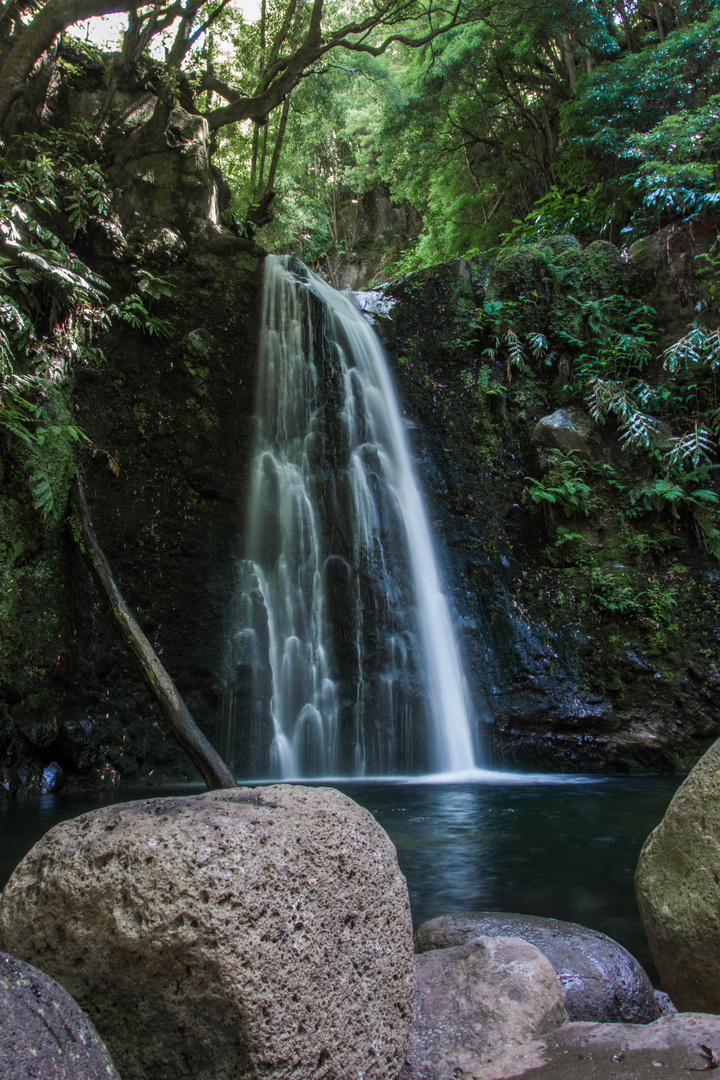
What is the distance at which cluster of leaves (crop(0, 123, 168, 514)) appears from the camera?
7.30 metres

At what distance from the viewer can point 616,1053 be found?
1815 mm

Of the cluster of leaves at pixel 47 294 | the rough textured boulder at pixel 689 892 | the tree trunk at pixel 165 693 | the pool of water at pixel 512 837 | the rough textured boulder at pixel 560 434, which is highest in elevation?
the cluster of leaves at pixel 47 294

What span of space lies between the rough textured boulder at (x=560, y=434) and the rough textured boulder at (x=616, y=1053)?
9.09 metres

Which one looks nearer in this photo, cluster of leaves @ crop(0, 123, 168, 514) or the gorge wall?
cluster of leaves @ crop(0, 123, 168, 514)

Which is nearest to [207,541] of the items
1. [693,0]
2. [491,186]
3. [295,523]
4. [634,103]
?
[295,523]

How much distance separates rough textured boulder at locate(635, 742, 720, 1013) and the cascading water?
575 cm

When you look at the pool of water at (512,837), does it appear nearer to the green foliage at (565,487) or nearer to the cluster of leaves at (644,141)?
the green foliage at (565,487)

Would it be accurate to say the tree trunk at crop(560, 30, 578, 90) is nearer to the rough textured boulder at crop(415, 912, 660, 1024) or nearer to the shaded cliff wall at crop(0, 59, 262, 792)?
the shaded cliff wall at crop(0, 59, 262, 792)

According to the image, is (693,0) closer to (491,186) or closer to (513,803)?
(491,186)

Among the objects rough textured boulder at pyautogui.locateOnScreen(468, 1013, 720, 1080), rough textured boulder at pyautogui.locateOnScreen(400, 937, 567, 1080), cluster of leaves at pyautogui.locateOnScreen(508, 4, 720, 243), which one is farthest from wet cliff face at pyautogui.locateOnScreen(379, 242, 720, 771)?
rough textured boulder at pyautogui.locateOnScreen(468, 1013, 720, 1080)

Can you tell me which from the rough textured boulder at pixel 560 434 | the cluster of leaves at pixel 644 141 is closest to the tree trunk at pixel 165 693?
the rough textured boulder at pixel 560 434

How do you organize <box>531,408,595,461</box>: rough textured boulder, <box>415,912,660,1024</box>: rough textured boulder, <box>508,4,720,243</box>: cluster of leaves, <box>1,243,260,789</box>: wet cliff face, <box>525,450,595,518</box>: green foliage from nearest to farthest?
<box>415,912,660,1024</box>: rough textured boulder < <box>1,243,260,789</box>: wet cliff face < <box>525,450,595,518</box>: green foliage < <box>531,408,595,461</box>: rough textured boulder < <box>508,4,720,243</box>: cluster of leaves

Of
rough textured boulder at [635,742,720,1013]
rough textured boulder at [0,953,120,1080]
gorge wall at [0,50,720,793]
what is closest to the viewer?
rough textured boulder at [0,953,120,1080]

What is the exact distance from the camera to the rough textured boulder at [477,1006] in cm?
203
